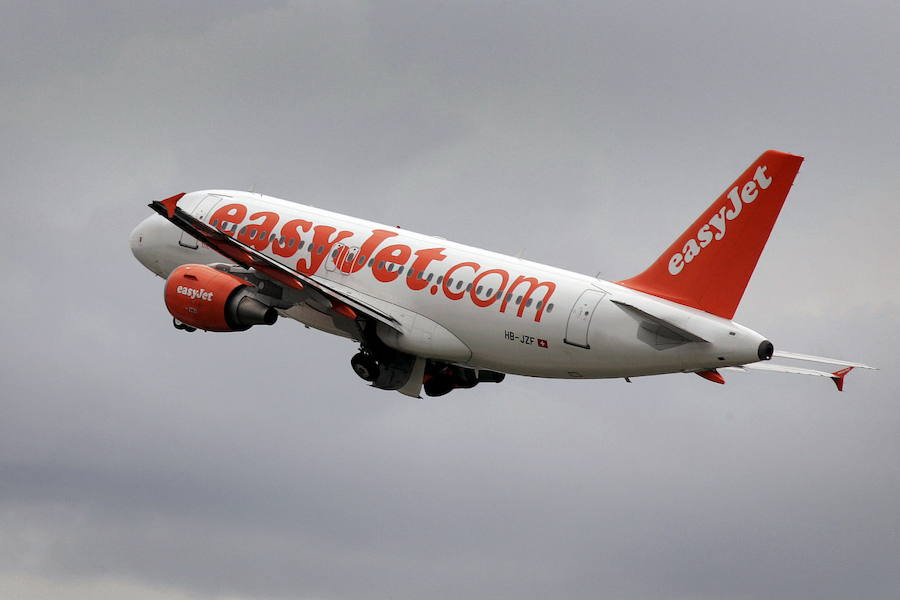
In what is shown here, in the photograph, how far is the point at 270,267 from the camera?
63.7 m

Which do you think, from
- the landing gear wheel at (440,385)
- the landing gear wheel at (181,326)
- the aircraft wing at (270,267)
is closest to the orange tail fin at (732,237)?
the aircraft wing at (270,267)

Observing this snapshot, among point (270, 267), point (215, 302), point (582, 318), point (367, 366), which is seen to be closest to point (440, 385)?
point (367, 366)

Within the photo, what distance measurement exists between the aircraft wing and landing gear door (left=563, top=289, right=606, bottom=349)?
6757 millimetres

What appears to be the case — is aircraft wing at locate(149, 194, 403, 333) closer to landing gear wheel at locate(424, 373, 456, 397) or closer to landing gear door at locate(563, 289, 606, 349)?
landing gear wheel at locate(424, 373, 456, 397)

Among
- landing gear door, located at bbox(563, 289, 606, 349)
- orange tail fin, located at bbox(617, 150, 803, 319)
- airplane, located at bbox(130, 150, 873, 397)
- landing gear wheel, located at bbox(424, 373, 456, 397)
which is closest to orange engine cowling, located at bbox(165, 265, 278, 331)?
airplane, located at bbox(130, 150, 873, 397)

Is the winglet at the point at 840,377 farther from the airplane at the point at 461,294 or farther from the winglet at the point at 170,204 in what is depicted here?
the winglet at the point at 170,204

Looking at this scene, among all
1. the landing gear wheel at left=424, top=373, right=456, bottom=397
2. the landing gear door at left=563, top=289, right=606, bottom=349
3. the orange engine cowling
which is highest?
the landing gear door at left=563, top=289, right=606, bottom=349

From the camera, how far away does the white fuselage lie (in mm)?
58969

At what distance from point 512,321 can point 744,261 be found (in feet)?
25.7

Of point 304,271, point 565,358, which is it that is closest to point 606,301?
point 565,358

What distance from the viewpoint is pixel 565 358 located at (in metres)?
60.7

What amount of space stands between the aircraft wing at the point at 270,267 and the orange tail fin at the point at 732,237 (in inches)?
418

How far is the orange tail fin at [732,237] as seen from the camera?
189 ft

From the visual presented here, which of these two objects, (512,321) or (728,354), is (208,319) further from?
(728,354)
